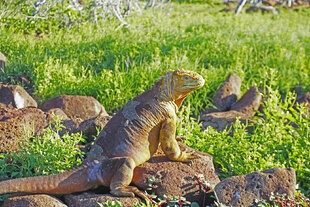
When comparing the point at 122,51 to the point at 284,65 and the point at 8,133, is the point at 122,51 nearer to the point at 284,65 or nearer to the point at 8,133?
the point at 284,65

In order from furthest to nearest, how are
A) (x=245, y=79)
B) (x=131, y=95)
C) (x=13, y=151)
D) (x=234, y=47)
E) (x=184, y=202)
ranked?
(x=234, y=47)
(x=245, y=79)
(x=131, y=95)
(x=13, y=151)
(x=184, y=202)

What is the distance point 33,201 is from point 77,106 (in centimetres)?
280

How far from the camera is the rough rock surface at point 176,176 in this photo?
355 centimetres

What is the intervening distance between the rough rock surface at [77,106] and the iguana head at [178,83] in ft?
7.78

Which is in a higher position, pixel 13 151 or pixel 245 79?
pixel 13 151

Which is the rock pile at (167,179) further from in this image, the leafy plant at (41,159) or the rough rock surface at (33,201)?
the leafy plant at (41,159)

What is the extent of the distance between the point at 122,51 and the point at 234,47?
8.13 ft

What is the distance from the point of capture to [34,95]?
682cm

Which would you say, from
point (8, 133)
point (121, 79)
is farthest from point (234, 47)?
point (8, 133)

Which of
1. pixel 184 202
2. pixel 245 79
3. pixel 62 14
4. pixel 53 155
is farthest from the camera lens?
pixel 62 14

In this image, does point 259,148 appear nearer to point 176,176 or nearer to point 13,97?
point 176,176

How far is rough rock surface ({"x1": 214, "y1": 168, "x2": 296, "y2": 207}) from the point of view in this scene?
3475mm

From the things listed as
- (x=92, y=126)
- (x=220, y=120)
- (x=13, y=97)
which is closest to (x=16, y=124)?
(x=92, y=126)

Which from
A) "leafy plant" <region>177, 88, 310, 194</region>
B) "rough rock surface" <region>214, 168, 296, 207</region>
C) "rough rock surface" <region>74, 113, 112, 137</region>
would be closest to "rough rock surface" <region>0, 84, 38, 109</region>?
"rough rock surface" <region>74, 113, 112, 137</region>
